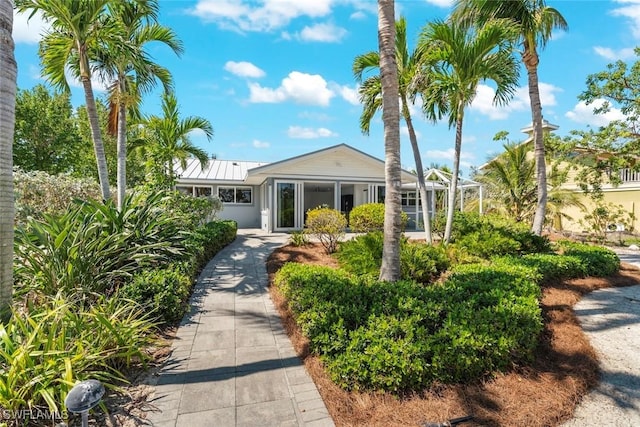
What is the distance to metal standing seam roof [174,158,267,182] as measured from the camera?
715 inches

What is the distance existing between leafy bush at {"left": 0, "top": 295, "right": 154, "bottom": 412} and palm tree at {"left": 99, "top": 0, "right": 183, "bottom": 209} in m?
4.53

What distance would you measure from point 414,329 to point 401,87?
7.21 meters

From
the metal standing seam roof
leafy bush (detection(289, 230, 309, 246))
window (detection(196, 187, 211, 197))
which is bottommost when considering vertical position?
leafy bush (detection(289, 230, 309, 246))

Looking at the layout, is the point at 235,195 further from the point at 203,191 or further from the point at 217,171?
the point at 217,171

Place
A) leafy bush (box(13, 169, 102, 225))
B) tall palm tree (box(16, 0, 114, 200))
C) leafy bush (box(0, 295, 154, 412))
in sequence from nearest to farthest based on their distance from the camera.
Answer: leafy bush (box(0, 295, 154, 412)) < tall palm tree (box(16, 0, 114, 200)) < leafy bush (box(13, 169, 102, 225))

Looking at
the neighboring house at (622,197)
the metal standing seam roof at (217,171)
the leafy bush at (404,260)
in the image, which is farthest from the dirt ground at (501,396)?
the metal standing seam roof at (217,171)

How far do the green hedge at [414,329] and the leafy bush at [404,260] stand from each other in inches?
64.1

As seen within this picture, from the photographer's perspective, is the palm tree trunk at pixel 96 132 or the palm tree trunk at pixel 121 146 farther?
the palm tree trunk at pixel 121 146

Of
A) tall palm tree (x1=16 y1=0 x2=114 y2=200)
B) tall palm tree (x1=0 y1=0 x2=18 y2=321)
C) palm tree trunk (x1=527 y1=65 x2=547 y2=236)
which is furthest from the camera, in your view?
palm tree trunk (x1=527 y1=65 x2=547 y2=236)

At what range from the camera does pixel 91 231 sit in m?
4.78

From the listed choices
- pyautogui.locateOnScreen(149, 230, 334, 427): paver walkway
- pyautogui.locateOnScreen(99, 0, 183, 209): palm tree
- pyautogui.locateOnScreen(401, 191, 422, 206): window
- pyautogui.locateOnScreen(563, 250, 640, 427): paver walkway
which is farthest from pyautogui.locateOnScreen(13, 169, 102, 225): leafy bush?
pyautogui.locateOnScreen(401, 191, 422, 206): window

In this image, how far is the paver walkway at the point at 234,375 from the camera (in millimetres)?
2619

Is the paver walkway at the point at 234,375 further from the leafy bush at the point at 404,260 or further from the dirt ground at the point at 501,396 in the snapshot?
the leafy bush at the point at 404,260

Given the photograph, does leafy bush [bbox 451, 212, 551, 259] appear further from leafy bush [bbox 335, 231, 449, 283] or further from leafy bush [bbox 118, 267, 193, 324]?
leafy bush [bbox 118, 267, 193, 324]
